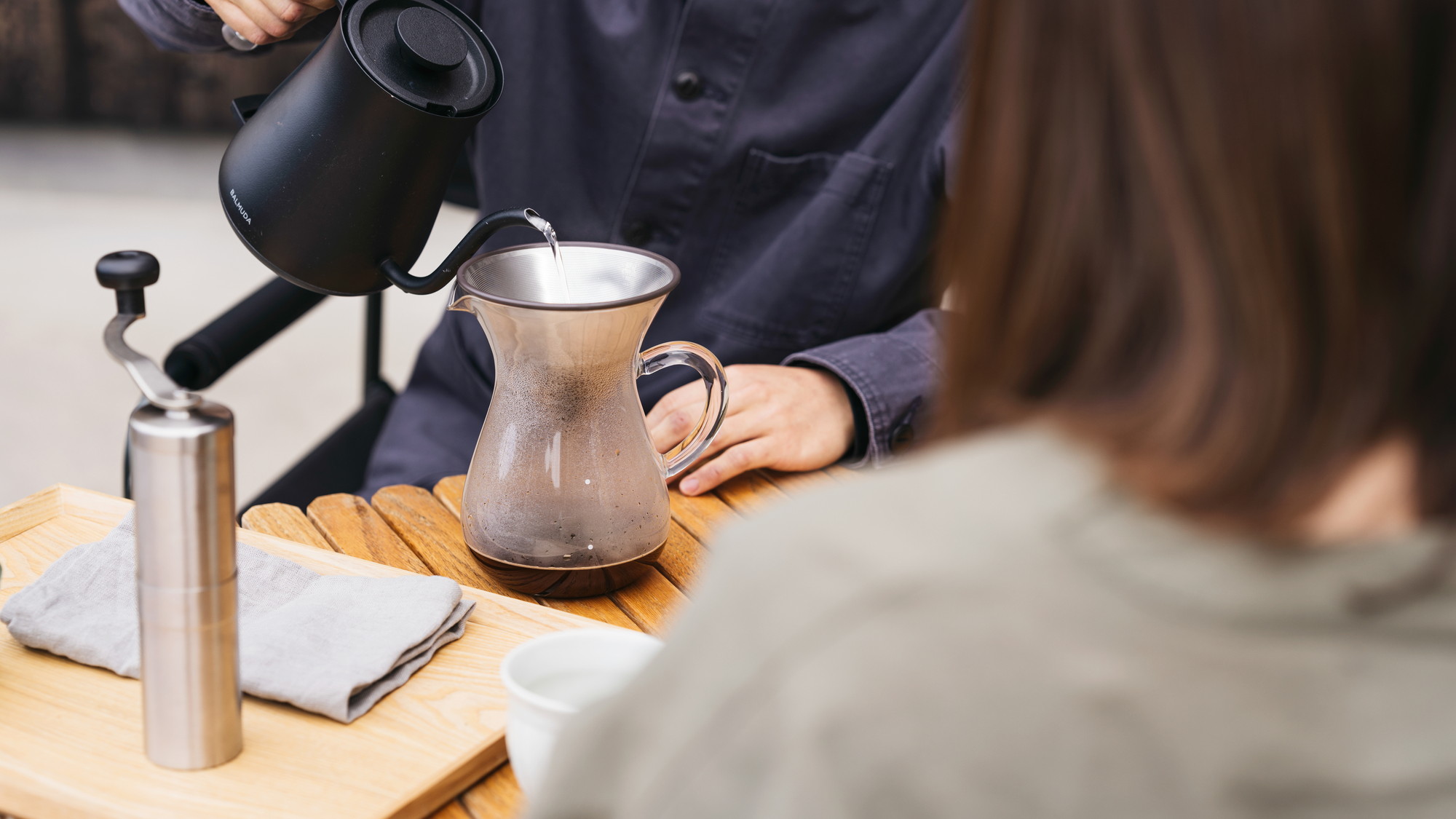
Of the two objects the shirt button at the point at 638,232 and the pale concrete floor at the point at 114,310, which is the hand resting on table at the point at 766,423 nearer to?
the shirt button at the point at 638,232

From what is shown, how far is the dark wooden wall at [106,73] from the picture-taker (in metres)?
3.79

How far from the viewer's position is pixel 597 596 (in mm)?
813

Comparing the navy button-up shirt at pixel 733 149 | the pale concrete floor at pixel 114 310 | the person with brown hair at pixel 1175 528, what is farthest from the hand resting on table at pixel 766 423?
the pale concrete floor at pixel 114 310

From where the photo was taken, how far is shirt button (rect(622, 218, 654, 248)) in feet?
4.17

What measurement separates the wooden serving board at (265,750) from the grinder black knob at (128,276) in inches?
8.3

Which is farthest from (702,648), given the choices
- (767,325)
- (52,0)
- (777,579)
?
(52,0)

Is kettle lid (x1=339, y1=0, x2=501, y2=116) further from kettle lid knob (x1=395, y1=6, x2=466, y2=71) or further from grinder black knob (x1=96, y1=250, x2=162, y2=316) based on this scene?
grinder black knob (x1=96, y1=250, x2=162, y2=316)

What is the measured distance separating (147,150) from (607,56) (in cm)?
346

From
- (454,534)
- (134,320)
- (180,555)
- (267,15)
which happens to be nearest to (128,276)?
(134,320)

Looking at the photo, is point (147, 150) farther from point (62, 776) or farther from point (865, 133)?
point (62, 776)

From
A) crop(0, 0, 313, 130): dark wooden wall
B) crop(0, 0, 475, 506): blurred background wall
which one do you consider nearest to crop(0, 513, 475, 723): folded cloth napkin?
crop(0, 0, 475, 506): blurred background wall

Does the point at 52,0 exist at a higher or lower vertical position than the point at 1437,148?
lower

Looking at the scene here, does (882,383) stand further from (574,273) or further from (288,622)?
(288,622)

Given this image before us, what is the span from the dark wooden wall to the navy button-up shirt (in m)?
2.65
